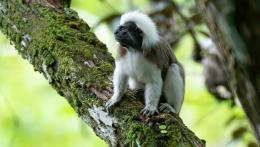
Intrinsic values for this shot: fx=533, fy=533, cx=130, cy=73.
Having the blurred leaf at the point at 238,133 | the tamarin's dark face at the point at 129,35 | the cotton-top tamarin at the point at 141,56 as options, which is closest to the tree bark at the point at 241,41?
the cotton-top tamarin at the point at 141,56

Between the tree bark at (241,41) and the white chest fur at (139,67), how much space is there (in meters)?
A: 2.47

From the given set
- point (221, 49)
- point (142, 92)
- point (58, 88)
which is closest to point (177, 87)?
point (142, 92)

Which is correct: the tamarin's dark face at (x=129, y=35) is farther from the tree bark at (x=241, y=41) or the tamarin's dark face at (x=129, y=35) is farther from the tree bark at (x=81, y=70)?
the tree bark at (x=241, y=41)

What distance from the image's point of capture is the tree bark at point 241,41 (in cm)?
133

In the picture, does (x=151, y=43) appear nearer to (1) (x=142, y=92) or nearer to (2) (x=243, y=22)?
(1) (x=142, y=92)

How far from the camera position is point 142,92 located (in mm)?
4051

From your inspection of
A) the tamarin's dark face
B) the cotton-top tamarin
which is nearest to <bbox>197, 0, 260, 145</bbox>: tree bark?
the cotton-top tamarin

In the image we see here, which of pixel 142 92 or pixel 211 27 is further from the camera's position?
pixel 142 92

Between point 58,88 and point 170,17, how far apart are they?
218 centimetres

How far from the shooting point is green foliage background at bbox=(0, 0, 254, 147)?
28.7 feet

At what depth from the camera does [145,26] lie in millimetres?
4105

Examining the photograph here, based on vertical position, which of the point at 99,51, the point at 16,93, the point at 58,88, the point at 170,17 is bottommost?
the point at 58,88

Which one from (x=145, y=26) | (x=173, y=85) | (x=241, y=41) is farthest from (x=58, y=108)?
(x=241, y=41)

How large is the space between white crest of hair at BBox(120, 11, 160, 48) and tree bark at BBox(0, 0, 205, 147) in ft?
0.95
